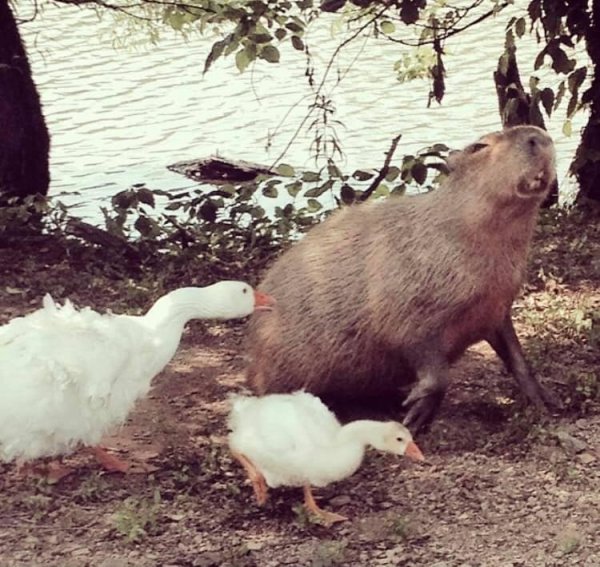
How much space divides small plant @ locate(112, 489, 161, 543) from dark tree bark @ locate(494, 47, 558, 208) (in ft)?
10.4

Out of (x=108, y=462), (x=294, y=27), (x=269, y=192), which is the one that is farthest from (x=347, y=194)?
(x=108, y=462)

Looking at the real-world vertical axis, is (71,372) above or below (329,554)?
above

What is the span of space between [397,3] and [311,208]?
1164 millimetres

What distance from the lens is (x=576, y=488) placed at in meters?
3.85

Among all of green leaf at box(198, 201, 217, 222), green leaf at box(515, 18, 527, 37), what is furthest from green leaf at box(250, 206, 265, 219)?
green leaf at box(515, 18, 527, 37)

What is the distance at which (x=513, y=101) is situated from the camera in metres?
6.48

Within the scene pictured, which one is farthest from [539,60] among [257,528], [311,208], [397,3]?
[257,528]

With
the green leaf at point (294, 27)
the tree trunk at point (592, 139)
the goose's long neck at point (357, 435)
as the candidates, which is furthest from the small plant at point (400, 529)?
the tree trunk at point (592, 139)

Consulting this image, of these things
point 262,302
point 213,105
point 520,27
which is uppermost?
point 520,27

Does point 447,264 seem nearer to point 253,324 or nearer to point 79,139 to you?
point 253,324

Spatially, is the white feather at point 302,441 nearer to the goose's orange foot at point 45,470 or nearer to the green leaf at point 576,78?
the goose's orange foot at point 45,470

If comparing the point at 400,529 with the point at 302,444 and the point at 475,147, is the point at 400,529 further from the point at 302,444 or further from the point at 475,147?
the point at 475,147

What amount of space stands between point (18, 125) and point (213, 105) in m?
2.99

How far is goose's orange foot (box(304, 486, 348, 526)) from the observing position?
11.9ft
